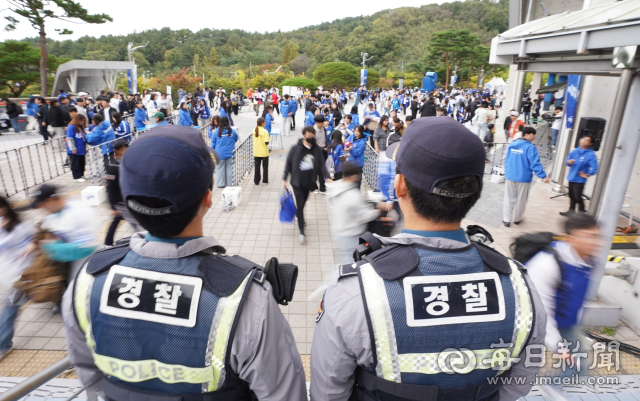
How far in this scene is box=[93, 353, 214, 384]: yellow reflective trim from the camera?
52.7 inches

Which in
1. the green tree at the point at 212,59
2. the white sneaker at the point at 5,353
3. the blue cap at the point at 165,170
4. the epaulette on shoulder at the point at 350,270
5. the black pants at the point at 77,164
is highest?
the green tree at the point at 212,59

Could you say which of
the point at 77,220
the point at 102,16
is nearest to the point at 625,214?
the point at 77,220

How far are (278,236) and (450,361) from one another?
Answer: 18.0 ft

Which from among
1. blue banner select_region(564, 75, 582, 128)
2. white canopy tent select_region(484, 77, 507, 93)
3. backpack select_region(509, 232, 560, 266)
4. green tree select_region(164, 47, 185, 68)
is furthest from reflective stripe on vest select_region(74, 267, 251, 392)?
green tree select_region(164, 47, 185, 68)

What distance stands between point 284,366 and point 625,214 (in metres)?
8.87

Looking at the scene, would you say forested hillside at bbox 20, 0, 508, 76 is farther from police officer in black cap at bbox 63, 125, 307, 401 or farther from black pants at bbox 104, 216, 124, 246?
police officer in black cap at bbox 63, 125, 307, 401

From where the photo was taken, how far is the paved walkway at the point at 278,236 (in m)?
4.14

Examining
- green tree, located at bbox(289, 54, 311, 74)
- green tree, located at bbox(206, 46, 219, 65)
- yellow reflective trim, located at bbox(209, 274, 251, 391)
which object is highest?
green tree, located at bbox(206, 46, 219, 65)

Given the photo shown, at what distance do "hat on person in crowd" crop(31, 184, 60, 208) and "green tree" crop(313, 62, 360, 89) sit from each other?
47.7 meters

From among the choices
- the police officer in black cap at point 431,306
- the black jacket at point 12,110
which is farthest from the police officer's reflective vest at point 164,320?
the black jacket at point 12,110

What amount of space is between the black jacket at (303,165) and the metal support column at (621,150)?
3788 mm

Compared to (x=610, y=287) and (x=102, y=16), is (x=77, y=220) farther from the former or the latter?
(x=102, y=16)

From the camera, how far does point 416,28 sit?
9631 centimetres

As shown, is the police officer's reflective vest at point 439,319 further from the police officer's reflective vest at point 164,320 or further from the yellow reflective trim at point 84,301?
the yellow reflective trim at point 84,301
